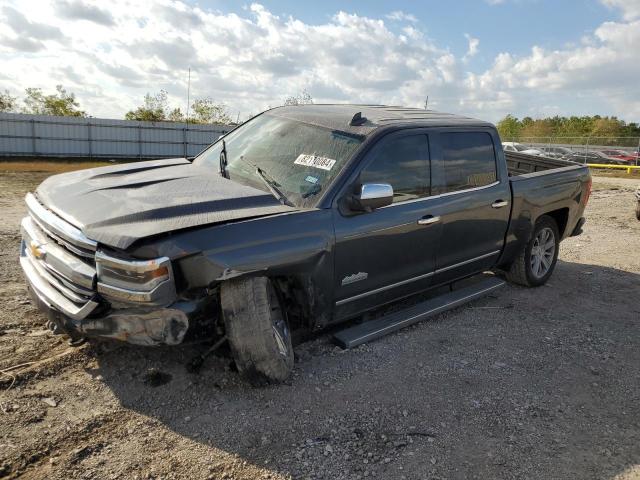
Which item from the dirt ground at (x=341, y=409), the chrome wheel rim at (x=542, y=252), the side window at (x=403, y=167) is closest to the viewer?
the dirt ground at (x=341, y=409)

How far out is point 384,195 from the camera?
3.62m

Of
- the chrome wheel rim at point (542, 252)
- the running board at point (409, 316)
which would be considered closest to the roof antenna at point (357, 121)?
the running board at point (409, 316)

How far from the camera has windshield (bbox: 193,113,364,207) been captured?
3.76 metres

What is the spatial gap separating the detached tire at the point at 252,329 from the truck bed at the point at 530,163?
4.53m

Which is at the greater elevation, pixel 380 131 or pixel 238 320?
pixel 380 131

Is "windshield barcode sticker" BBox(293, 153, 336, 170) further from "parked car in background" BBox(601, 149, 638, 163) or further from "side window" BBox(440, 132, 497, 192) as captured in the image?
"parked car in background" BBox(601, 149, 638, 163)

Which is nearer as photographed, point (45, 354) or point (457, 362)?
point (45, 354)

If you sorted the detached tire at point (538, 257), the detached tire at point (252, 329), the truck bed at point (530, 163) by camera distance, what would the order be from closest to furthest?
the detached tire at point (252, 329) → the detached tire at point (538, 257) → the truck bed at point (530, 163)

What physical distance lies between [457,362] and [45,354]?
3.09 m

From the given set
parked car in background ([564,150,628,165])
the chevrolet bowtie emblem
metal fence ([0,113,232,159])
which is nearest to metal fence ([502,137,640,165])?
parked car in background ([564,150,628,165])

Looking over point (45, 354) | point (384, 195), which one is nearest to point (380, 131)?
point (384, 195)

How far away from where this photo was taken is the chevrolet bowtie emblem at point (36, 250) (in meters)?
3.36

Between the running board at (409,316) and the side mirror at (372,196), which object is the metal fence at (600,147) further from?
the side mirror at (372,196)

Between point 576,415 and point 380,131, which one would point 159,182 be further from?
point 576,415
